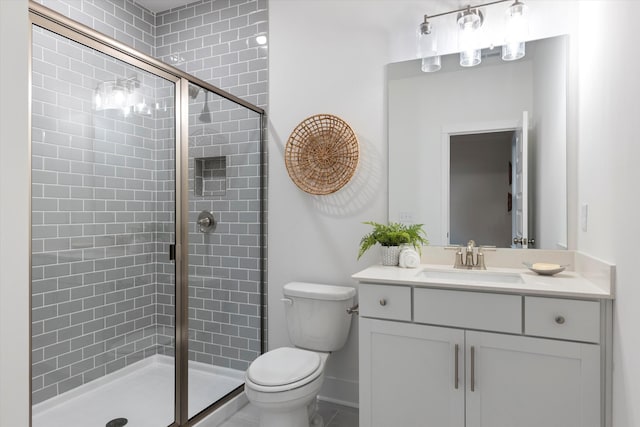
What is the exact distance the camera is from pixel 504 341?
1.55 meters

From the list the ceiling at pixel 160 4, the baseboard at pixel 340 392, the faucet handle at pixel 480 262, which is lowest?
the baseboard at pixel 340 392

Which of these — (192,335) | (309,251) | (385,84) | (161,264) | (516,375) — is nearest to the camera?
(516,375)

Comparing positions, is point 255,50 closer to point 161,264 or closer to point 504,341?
point 161,264

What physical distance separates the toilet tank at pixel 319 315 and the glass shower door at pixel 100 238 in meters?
0.68

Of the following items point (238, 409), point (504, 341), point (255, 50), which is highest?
point (255, 50)

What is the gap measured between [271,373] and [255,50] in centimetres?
211

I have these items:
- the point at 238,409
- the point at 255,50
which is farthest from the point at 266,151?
the point at 238,409

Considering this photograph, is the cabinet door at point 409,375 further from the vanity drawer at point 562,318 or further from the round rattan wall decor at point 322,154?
the round rattan wall decor at point 322,154

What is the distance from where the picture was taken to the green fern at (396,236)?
209 centimetres

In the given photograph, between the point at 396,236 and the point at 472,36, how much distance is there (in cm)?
113

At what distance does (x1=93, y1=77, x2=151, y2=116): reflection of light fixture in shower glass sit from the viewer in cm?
175

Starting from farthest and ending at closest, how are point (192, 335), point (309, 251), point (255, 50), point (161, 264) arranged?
point (255, 50) < point (309, 251) < point (192, 335) < point (161, 264)

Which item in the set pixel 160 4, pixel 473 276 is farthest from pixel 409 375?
pixel 160 4

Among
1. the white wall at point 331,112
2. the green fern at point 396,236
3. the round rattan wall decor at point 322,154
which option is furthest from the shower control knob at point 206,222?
the green fern at point 396,236
